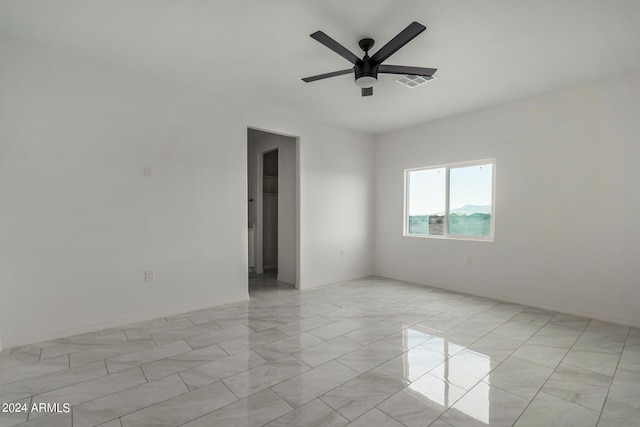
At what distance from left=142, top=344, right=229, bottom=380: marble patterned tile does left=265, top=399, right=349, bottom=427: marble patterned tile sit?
964 mm

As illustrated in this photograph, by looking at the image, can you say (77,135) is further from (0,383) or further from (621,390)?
(621,390)

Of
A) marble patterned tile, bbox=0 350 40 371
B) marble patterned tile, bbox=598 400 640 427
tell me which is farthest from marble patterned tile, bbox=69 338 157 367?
marble patterned tile, bbox=598 400 640 427

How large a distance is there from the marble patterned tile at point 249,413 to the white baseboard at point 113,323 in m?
2.04

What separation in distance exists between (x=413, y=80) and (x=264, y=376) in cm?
330

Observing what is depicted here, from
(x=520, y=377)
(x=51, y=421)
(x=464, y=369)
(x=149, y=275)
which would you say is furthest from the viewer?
(x=149, y=275)

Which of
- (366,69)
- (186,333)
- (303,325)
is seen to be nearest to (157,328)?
(186,333)

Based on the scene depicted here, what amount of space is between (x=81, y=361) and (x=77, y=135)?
2102 millimetres

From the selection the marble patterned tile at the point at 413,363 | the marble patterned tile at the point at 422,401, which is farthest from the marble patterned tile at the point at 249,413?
the marble patterned tile at the point at 413,363

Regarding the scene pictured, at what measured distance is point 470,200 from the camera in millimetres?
4730

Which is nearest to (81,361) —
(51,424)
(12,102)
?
(51,424)

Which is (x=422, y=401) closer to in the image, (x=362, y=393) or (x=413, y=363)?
(x=362, y=393)

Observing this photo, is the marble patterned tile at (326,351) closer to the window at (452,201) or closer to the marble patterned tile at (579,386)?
the marble patterned tile at (579,386)

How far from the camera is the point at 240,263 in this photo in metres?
4.13

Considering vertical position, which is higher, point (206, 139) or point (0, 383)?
point (206, 139)
